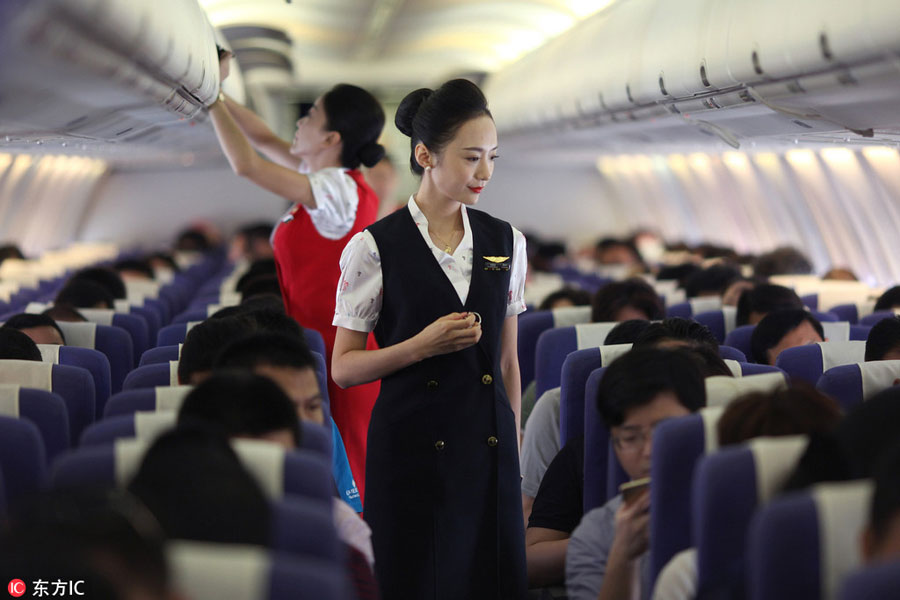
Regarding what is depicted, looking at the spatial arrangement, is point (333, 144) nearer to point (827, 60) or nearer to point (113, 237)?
point (827, 60)

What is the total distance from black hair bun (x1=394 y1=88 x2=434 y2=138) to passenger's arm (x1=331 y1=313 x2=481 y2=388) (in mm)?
750

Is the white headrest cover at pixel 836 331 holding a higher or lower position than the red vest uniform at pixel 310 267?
lower

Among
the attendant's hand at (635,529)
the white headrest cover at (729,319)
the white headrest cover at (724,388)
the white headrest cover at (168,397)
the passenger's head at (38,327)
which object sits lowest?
the attendant's hand at (635,529)

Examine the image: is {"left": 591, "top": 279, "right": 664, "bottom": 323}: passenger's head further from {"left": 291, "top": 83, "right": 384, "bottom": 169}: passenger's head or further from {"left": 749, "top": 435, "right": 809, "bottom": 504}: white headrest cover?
{"left": 749, "top": 435, "right": 809, "bottom": 504}: white headrest cover

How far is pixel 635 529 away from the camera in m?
2.84

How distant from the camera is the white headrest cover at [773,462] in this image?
7.54 feet

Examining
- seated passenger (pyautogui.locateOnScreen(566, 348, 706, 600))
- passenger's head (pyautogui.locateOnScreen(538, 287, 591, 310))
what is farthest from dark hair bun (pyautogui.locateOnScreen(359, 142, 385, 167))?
seated passenger (pyautogui.locateOnScreen(566, 348, 706, 600))

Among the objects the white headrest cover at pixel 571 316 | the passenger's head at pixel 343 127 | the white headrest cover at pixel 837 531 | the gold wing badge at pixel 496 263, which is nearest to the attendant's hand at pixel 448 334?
the gold wing badge at pixel 496 263

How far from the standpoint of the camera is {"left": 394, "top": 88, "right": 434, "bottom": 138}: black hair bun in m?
A: 3.65

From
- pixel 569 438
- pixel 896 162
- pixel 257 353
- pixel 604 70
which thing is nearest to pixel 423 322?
pixel 257 353

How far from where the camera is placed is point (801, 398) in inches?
104

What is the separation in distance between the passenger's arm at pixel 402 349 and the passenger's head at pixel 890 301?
3.94 meters

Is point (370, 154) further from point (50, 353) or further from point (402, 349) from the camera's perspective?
point (402, 349)

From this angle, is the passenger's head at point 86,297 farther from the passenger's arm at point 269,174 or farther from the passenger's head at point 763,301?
the passenger's head at point 763,301
